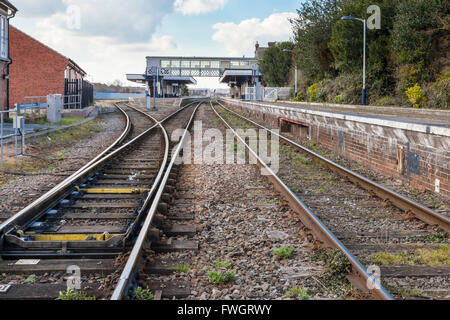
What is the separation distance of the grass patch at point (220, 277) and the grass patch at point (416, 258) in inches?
62.7

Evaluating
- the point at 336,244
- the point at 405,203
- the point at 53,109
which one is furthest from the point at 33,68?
the point at 336,244

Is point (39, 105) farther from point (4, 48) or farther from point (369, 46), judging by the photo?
point (369, 46)

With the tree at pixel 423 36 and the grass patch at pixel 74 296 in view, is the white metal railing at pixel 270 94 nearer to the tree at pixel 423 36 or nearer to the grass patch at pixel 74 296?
the tree at pixel 423 36

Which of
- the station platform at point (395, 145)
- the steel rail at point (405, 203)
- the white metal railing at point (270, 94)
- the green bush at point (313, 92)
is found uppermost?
the white metal railing at point (270, 94)

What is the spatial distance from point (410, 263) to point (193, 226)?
2.64m

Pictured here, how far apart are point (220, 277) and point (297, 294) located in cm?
74

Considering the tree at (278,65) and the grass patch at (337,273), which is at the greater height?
the tree at (278,65)

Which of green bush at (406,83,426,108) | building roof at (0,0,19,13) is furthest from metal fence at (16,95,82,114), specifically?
green bush at (406,83,426,108)

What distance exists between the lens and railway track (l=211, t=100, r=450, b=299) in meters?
4.11

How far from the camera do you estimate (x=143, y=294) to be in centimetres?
377

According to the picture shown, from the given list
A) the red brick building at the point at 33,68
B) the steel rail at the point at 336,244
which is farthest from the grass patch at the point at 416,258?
the red brick building at the point at 33,68

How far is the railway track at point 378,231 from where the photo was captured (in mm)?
4113

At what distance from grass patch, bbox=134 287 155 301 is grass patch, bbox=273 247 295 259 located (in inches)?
63.1
